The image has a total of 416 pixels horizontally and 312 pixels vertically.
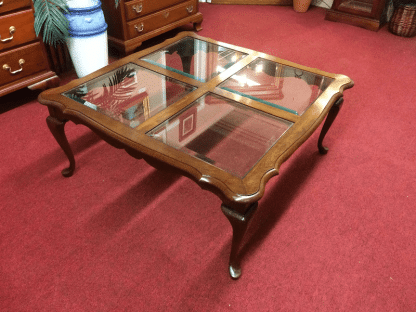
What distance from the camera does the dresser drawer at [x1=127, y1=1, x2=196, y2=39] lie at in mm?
2086

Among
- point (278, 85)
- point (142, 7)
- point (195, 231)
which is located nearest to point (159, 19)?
point (142, 7)

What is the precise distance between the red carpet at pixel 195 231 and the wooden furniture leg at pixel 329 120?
0.14 ft

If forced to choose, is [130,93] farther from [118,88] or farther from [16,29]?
[16,29]

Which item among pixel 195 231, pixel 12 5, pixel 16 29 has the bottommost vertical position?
pixel 195 231

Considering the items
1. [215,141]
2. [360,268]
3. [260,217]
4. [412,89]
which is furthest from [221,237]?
[412,89]

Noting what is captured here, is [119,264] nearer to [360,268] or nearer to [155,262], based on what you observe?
[155,262]

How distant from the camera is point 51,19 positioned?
159cm

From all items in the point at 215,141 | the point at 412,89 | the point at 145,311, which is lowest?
the point at 145,311

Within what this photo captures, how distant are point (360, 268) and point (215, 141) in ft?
1.99

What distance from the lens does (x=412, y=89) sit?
201 cm

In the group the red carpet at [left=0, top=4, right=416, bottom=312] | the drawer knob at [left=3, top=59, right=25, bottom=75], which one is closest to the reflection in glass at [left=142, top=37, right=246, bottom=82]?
the red carpet at [left=0, top=4, right=416, bottom=312]

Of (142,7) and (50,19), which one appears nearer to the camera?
(50,19)

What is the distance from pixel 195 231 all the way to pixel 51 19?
1.22m

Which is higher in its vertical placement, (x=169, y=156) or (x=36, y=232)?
(x=169, y=156)
